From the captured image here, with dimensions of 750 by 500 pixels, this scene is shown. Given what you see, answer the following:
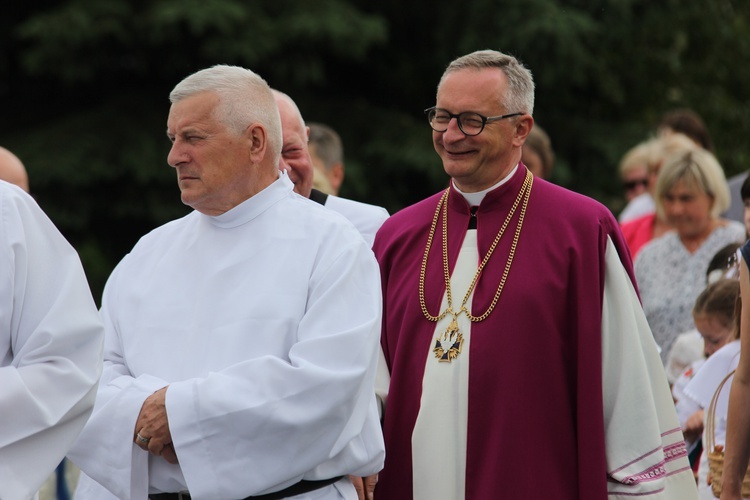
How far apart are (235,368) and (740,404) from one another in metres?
1.71

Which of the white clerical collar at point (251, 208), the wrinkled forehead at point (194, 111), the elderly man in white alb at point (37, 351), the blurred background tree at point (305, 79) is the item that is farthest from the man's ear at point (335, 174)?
the blurred background tree at point (305, 79)

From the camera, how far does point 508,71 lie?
4422 millimetres

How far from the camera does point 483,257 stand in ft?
14.5

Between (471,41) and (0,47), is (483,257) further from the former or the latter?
(0,47)

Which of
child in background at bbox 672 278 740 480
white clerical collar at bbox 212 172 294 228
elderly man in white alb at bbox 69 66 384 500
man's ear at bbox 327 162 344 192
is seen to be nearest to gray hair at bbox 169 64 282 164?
elderly man in white alb at bbox 69 66 384 500

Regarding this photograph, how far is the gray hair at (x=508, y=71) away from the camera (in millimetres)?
4391

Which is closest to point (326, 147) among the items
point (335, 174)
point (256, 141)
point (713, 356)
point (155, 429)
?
point (335, 174)

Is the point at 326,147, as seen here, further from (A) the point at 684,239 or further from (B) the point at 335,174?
(A) the point at 684,239

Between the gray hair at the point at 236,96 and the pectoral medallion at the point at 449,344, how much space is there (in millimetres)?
874

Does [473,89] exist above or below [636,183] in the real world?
above

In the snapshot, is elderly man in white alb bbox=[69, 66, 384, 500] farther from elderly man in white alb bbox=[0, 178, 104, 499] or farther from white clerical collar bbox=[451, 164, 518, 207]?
white clerical collar bbox=[451, 164, 518, 207]

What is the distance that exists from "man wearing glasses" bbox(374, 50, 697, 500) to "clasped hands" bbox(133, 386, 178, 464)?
99cm

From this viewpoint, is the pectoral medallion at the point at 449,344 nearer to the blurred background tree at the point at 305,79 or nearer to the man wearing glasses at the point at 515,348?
the man wearing glasses at the point at 515,348

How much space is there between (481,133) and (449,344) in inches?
28.9
